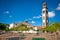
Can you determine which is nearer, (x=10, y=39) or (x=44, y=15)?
(x=10, y=39)

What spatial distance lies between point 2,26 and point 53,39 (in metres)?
11.1

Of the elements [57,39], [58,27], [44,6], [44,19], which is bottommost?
[57,39]

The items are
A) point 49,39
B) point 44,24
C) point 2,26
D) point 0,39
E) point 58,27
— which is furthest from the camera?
point 44,24

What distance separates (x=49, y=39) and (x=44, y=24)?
53.1ft

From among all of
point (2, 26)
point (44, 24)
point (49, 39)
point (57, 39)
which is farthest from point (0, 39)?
point (44, 24)

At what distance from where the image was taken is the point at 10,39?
18.6 feet

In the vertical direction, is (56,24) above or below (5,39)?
above

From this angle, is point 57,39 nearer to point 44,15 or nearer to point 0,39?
point 0,39

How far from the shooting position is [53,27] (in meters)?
15.0

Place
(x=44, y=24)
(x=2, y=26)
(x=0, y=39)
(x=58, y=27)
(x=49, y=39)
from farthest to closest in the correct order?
1. (x=44, y=24)
2. (x=2, y=26)
3. (x=58, y=27)
4. (x=49, y=39)
5. (x=0, y=39)

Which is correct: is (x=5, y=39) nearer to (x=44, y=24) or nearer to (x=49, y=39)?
(x=49, y=39)

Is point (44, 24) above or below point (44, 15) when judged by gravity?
below

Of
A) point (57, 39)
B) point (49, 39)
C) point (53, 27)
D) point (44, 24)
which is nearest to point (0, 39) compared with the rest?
point (49, 39)

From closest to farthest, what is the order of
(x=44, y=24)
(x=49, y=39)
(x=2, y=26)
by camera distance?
(x=49, y=39), (x=2, y=26), (x=44, y=24)
